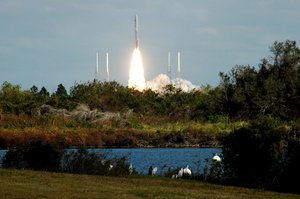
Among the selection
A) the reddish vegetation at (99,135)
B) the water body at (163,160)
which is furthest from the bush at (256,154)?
the reddish vegetation at (99,135)

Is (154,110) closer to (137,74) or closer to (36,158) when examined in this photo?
(137,74)

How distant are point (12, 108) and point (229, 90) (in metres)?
26.5

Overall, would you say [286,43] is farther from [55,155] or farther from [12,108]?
[55,155]

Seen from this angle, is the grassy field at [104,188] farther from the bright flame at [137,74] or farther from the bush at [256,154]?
the bright flame at [137,74]

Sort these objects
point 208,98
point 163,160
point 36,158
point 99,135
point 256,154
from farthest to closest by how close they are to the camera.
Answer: point 208,98, point 99,135, point 163,160, point 36,158, point 256,154

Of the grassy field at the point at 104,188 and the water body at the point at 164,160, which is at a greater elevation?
the water body at the point at 164,160

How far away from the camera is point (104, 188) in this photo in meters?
20.8

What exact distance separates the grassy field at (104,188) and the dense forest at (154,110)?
1470 inches

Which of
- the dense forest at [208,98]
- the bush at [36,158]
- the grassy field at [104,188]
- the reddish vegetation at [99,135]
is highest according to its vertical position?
the dense forest at [208,98]

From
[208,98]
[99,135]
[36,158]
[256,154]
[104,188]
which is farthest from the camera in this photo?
[208,98]

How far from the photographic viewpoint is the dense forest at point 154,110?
256 ft

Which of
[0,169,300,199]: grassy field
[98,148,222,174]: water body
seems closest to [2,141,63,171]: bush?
[0,169,300,199]: grassy field

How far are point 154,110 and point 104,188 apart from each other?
81760 millimetres

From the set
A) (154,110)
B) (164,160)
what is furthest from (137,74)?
(164,160)
